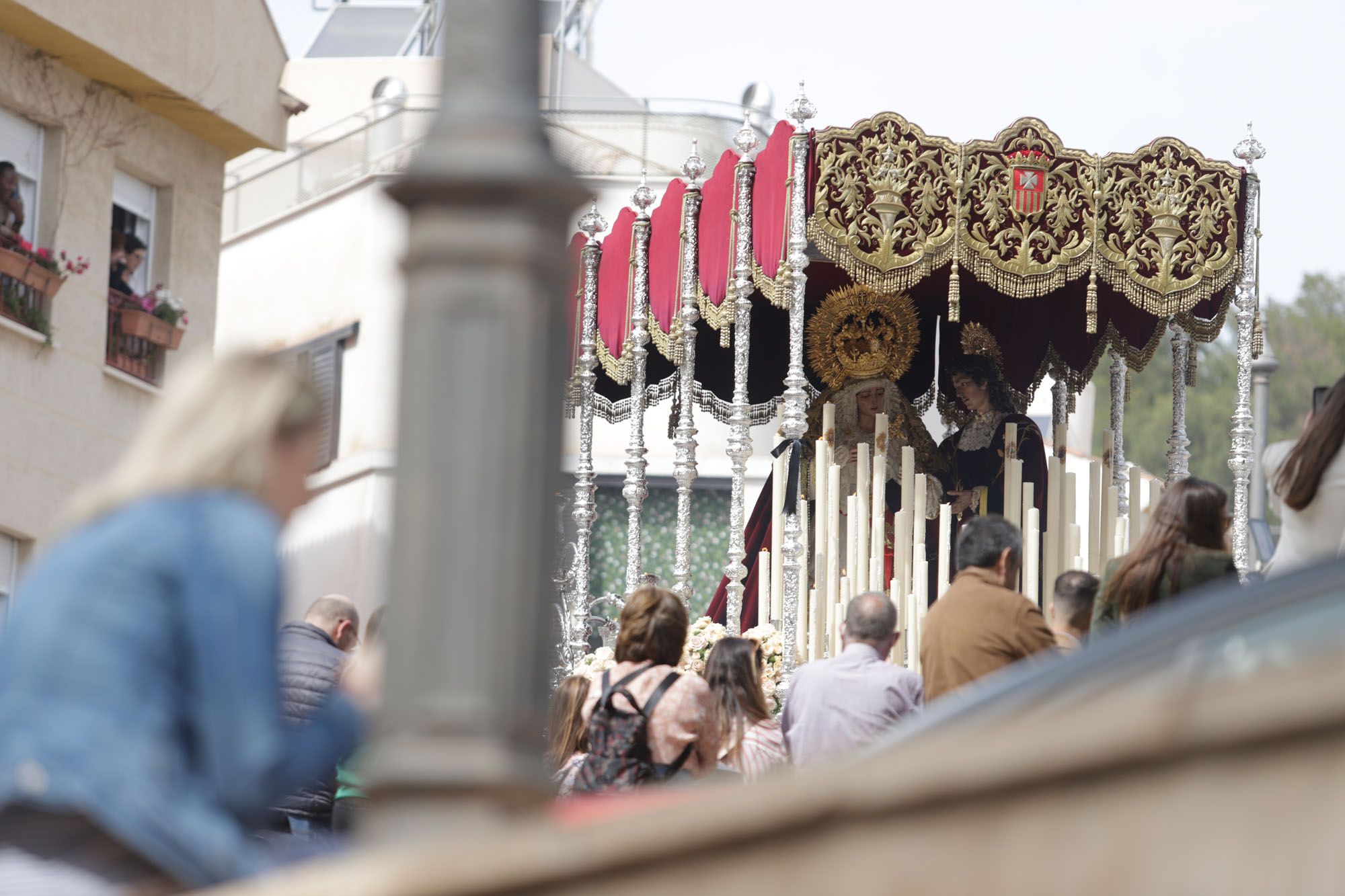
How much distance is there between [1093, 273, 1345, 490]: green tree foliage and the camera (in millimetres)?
55094

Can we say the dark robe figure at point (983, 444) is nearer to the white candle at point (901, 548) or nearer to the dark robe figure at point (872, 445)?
the dark robe figure at point (872, 445)

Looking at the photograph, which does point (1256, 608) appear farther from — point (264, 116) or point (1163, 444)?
point (1163, 444)

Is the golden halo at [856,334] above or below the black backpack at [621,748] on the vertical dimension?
above

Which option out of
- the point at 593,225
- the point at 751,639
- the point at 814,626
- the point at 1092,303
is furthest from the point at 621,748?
the point at 593,225

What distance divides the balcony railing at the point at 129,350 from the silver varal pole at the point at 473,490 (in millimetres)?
14678

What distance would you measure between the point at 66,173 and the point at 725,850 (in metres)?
15.1

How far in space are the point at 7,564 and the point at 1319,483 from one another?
1156 cm

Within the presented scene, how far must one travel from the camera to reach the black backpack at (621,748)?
633 cm

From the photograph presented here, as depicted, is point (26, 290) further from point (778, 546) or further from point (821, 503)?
point (821, 503)

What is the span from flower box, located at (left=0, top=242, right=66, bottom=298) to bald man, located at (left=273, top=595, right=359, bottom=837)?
9.17 metres

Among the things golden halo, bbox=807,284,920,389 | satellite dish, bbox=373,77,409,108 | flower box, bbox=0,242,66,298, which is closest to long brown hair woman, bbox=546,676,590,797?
golden halo, bbox=807,284,920,389

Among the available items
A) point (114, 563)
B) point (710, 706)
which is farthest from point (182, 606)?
point (710, 706)

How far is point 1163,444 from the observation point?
177 feet

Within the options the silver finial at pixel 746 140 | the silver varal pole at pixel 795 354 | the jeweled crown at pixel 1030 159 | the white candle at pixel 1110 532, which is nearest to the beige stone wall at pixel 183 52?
the silver finial at pixel 746 140
